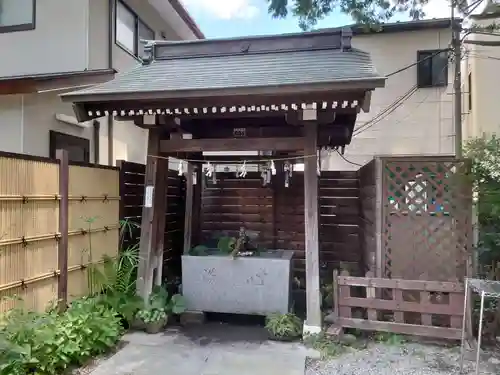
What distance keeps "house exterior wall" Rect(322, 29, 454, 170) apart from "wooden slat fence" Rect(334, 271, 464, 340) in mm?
7669

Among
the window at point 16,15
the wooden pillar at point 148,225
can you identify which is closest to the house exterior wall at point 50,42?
the window at point 16,15

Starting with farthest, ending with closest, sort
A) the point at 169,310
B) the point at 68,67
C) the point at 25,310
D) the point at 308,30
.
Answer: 1. the point at 68,67
2. the point at 308,30
3. the point at 169,310
4. the point at 25,310

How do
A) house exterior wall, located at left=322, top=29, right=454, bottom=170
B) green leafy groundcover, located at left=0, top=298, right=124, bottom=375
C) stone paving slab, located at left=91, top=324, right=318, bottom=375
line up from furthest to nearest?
1. house exterior wall, located at left=322, top=29, right=454, bottom=170
2. stone paving slab, located at left=91, top=324, right=318, bottom=375
3. green leafy groundcover, located at left=0, top=298, right=124, bottom=375

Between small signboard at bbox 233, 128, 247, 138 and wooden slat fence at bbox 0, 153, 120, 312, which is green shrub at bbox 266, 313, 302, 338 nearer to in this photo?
wooden slat fence at bbox 0, 153, 120, 312

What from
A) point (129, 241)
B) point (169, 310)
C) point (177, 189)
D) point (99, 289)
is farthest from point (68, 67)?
point (169, 310)

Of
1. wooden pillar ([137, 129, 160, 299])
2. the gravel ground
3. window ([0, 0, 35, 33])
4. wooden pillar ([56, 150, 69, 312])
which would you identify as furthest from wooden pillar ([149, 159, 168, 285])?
window ([0, 0, 35, 33])

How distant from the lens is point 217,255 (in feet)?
18.6

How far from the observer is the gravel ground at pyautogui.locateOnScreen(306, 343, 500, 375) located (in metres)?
3.77

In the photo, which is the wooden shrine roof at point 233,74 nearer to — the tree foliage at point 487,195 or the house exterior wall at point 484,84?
the tree foliage at point 487,195

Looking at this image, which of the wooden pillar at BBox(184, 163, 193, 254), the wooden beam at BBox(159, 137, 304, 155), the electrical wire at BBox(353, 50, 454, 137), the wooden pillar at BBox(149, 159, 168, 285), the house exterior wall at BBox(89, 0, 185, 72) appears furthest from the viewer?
the electrical wire at BBox(353, 50, 454, 137)

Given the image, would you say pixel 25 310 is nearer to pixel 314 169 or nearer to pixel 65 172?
pixel 65 172

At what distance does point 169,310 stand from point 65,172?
2.27 meters

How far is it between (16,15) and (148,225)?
5076 mm

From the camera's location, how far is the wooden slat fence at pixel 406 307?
14.0 feet
